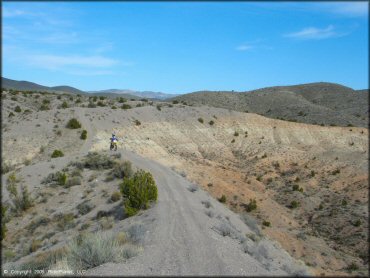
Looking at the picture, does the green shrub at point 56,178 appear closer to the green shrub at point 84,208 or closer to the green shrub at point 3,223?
the green shrub at point 3,223

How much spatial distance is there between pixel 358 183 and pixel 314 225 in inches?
430

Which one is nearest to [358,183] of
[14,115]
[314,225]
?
[314,225]

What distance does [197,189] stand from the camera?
24031 mm

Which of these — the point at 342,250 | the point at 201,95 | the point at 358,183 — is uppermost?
A: the point at 201,95

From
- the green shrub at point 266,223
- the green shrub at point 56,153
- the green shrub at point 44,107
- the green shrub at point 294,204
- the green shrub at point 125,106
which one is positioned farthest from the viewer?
the green shrub at point 44,107

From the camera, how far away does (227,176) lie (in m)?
37.4

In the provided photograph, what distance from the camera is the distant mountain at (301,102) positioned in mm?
87188

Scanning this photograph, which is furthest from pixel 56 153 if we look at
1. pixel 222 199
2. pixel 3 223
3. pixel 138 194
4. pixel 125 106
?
pixel 125 106

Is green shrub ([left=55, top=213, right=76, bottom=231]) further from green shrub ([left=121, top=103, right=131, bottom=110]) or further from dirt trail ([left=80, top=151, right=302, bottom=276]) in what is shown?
green shrub ([left=121, top=103, right=131, bottom=110])

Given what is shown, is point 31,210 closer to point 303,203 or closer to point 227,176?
point 227,176

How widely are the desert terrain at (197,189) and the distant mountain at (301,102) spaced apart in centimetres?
3022

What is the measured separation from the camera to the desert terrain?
40.0ft

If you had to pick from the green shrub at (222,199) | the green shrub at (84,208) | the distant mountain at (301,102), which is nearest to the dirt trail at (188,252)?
the green shrub at (84,208)

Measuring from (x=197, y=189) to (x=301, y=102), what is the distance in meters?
93.5
